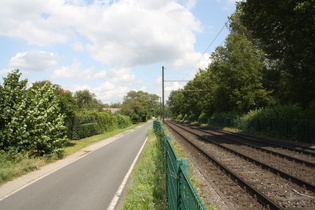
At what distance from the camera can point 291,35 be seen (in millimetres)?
17266

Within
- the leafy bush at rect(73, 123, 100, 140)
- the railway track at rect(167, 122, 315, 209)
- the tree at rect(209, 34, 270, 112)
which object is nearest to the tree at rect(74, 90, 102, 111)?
the leafy bush at rect(73, 123, 100, 140)

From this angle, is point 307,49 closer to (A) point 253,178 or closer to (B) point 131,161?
(A) point 253,178

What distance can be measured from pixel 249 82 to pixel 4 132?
27090 mm

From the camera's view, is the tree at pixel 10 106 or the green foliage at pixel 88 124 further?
the green foliage at pixel 88 124

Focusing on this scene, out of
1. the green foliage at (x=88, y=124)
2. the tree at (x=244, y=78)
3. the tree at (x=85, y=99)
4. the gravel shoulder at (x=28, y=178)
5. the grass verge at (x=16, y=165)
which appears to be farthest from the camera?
the tree at (x=85, y=99)

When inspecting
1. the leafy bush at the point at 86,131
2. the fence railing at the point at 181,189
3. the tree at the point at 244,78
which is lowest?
the leafy bush at the point at 86,131

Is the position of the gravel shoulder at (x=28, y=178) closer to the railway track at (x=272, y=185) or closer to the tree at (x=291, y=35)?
the railway track at (x=272, y=185)

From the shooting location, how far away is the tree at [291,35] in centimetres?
1573

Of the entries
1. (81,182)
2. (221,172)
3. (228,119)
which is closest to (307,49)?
(221,172)

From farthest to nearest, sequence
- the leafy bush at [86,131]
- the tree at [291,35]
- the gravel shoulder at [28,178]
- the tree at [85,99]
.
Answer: the tree at [85,99]
the leafy bush at [86,131]
the tree at [291,35]
the gravel shoulder at [28,178]

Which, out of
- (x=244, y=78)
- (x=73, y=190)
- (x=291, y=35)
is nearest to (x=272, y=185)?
(x=73, y=190)

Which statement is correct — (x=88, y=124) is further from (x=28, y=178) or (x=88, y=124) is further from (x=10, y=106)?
(x=28, y=178)

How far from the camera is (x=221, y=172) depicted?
31.1 feet

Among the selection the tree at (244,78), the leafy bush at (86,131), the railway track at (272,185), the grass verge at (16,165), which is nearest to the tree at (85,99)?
the leafy bush at (86,131)
